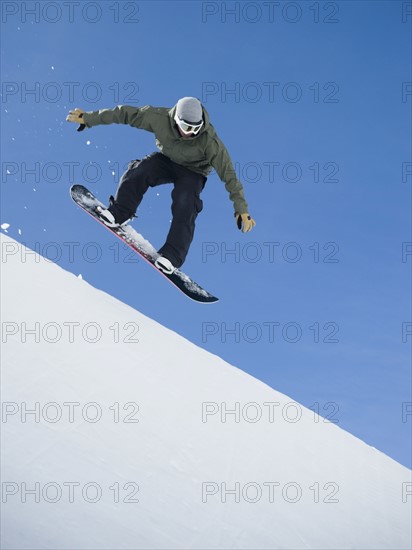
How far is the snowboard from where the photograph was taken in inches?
318

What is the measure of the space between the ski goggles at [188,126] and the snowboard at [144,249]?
5.10 feet

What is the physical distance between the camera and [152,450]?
Result: 7.33m

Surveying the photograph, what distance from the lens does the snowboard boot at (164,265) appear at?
782cm

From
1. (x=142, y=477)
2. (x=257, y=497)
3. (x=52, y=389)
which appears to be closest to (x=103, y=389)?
(x=52, y=389)

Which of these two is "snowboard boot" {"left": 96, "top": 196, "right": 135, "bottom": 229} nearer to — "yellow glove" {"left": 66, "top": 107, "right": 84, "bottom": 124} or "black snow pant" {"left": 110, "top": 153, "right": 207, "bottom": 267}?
"black snow pant" {"left": 110, "top": 153, "right": 207, "bottom": 267}

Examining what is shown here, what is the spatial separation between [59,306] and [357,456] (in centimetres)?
434

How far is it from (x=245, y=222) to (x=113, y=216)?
156 centimetres

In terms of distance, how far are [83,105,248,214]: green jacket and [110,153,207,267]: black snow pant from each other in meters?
0.15

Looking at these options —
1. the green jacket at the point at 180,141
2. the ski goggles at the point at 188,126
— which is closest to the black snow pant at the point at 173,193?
the green jacket at the point at 180,141

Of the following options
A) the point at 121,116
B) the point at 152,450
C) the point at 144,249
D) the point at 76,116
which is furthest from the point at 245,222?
the point at 152,450

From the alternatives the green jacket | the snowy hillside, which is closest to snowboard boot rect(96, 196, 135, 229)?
the green jacket

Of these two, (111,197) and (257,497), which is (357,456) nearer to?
(257,497)

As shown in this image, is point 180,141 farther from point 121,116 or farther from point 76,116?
point 76,116

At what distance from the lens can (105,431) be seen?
24.2 ft
